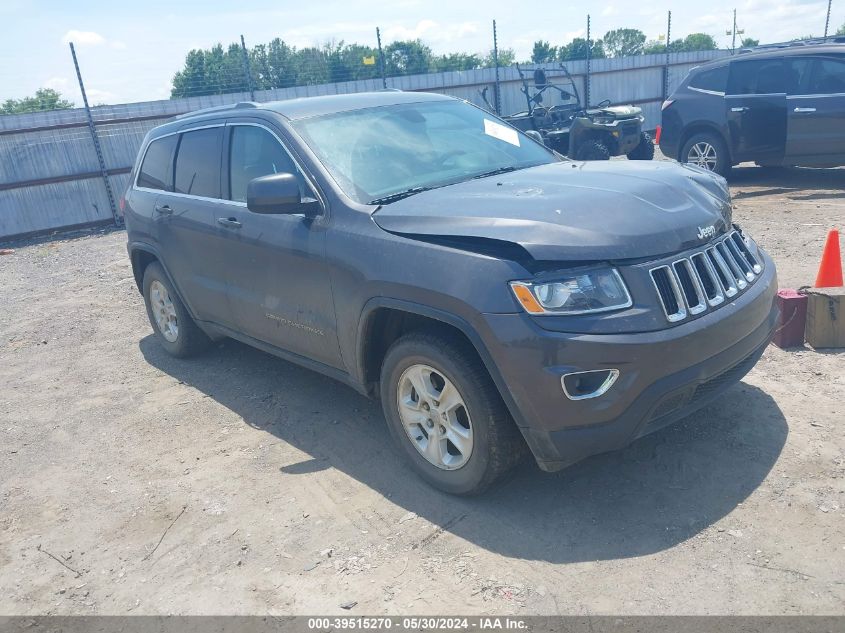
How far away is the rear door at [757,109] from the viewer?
406 inches

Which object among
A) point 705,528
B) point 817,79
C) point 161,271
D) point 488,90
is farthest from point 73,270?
point 488,90

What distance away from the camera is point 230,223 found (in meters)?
4.70

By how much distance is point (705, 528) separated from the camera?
316 cm

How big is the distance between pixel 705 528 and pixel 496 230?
1.57 metres

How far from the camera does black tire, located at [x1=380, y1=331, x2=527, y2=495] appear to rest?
10.7ft

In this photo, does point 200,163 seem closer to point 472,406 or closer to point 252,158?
point 252,158

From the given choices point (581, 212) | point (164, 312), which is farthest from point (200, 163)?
point (581, 212)

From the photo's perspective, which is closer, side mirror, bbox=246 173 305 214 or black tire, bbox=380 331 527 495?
black tire, bbox=380 331 527 495

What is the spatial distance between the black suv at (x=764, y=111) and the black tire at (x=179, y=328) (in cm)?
840

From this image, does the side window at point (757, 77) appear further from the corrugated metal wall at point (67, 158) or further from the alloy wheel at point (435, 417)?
the corrugated metal wall at point (67, 158)

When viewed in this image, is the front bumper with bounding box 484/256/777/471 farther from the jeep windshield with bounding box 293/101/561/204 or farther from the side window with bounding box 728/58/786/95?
the side window with bounding box 728/58/786/95

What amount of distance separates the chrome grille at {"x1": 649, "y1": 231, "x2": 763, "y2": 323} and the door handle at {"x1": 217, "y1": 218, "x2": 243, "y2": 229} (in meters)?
2.67

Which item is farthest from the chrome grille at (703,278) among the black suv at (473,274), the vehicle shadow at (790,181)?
the vehicle shadow at (790,181)

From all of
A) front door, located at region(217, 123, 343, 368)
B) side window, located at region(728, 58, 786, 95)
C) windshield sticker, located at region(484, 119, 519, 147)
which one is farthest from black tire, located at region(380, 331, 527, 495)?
side window, located at region(728, 58, 786, 95)
